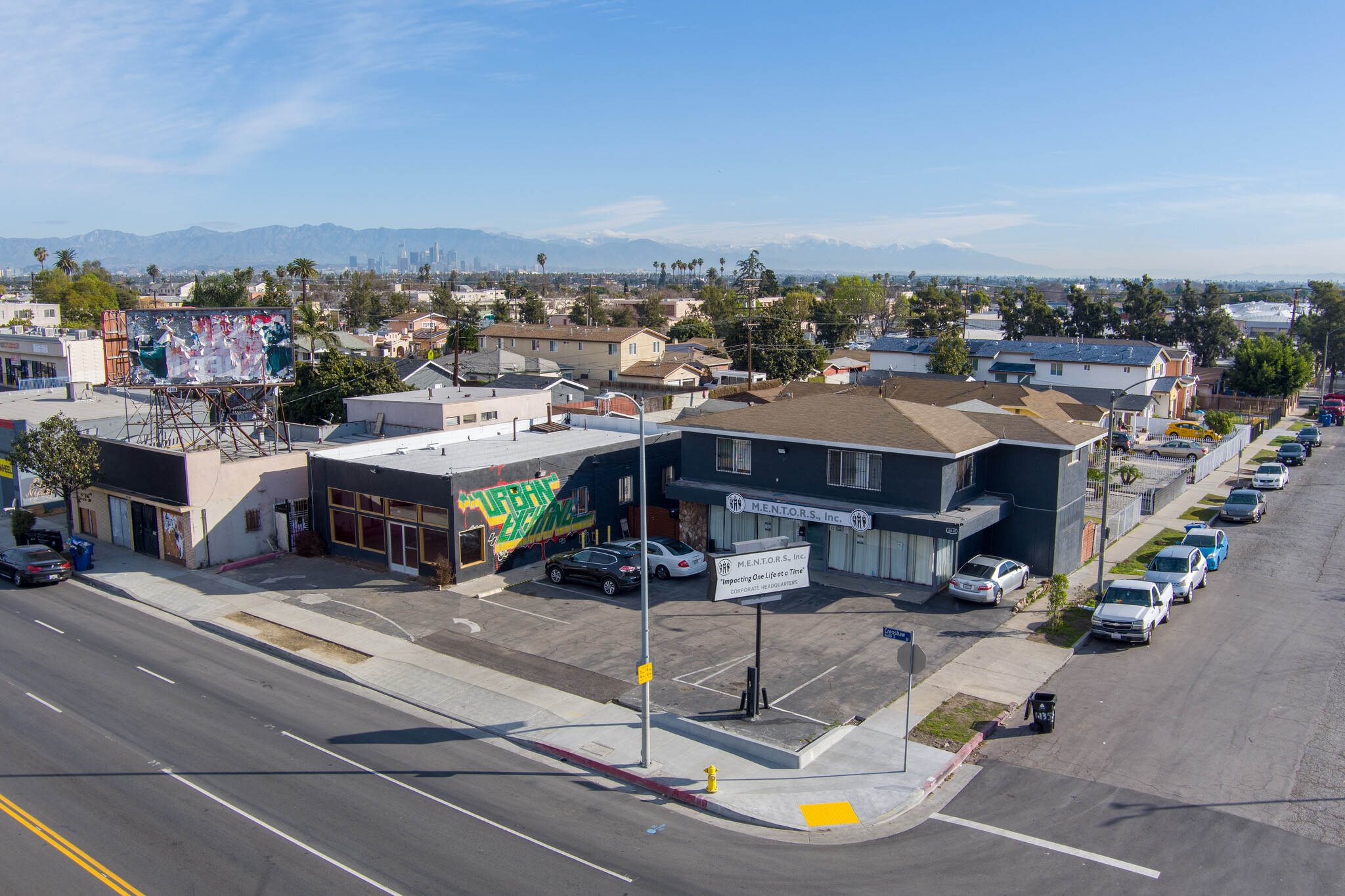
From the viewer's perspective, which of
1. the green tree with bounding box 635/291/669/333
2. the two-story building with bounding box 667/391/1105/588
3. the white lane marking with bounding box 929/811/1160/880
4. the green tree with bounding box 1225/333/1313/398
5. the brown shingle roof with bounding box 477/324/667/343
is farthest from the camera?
the green tree with bounding box 635/291/669/333

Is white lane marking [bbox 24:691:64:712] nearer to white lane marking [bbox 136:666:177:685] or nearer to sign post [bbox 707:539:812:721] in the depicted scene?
white lane marking [bbox 136:666:177:685]

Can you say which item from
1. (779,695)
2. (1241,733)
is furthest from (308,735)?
(1241,733)

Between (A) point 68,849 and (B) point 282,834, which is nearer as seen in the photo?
(A) point 68,849

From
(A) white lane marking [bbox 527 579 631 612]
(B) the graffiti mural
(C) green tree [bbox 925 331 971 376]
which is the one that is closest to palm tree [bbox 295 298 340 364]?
(B) the graffiti mural

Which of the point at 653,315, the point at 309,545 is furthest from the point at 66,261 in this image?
the point at 309,545

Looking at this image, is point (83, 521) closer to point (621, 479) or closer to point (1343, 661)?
point (621, 479)

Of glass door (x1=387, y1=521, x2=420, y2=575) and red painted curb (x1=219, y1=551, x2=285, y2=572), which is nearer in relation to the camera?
glass door (x1=387, y1=521, x2=420, y2=575)

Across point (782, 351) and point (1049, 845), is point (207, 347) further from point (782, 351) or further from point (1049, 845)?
point (782, 351)

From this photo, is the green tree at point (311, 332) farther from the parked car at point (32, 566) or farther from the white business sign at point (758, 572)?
the white business sign at point (758, 572)

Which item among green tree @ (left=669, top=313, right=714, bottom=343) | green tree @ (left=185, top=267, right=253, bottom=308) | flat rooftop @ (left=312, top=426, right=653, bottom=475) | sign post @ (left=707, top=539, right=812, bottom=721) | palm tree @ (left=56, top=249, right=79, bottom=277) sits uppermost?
palm tree @ (left=56, top=249, right=79, bottom=277)
